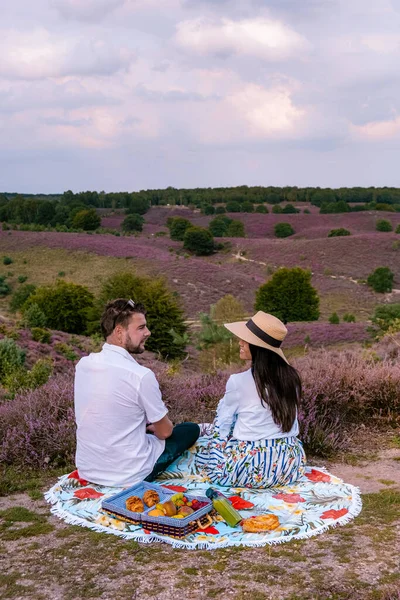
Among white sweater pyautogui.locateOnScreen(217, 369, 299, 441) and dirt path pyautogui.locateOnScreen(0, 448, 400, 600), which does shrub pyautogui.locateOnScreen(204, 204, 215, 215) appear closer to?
white sweater pyautogui.locateOnScreen(217, 369, 299, 441)

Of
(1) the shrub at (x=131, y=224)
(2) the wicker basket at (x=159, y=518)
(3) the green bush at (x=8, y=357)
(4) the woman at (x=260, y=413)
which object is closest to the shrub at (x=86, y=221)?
(1) the shrub at (x=131, y=224)

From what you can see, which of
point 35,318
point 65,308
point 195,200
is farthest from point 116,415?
point 195,200

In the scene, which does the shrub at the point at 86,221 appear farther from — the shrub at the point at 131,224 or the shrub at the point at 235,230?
the shrub at the point at 235,230

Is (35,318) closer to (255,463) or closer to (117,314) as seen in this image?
(117,314)

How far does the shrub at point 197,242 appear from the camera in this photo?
66019 mm

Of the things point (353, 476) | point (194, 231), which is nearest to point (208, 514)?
point (353, 476)

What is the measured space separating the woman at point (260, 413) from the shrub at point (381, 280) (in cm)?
4906

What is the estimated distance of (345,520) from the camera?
13.8 feet

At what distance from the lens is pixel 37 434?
5832mm

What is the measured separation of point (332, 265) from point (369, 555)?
58347mm

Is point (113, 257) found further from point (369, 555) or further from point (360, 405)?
point (369, 555)

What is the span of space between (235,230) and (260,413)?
264ft

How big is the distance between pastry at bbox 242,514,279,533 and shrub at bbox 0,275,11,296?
141 feet

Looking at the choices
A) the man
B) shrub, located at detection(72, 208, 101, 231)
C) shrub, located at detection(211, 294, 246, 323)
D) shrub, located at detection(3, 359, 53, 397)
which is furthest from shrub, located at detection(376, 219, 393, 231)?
the man
